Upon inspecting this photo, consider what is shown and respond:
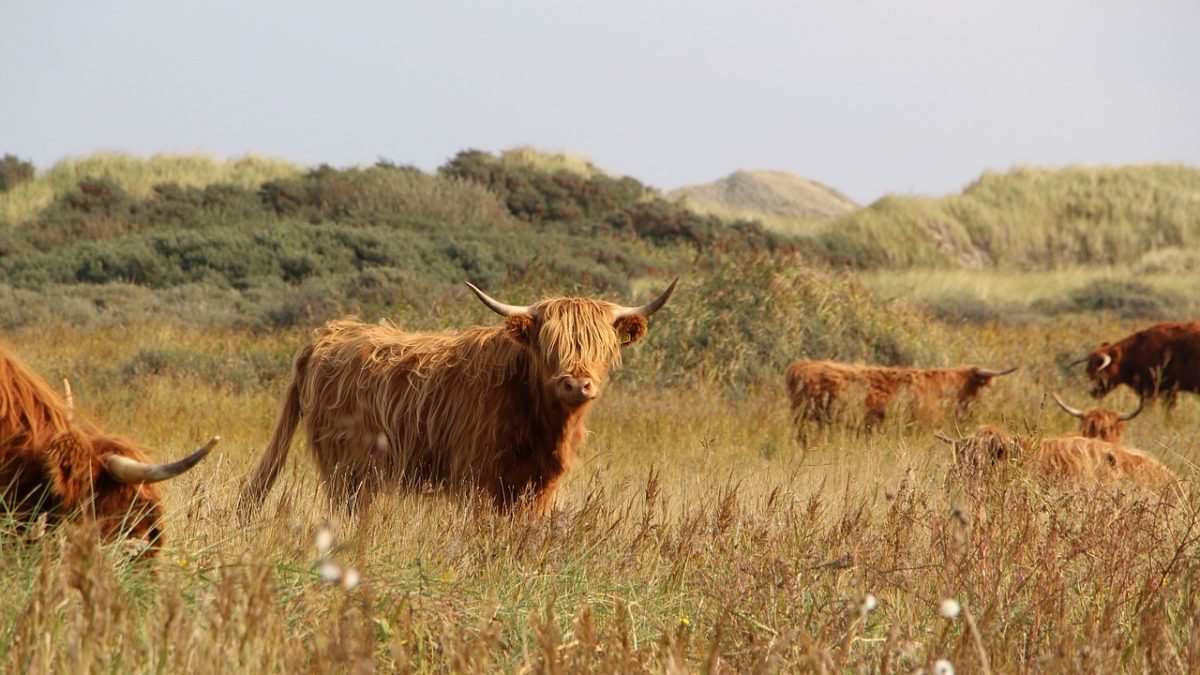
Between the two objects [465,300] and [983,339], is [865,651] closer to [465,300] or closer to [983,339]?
[465,300]

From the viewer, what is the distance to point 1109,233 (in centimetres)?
3769

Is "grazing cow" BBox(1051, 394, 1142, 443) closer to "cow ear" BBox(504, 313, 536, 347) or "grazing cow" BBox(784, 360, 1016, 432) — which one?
"grazing cow" BBox(784, 360, 1016, 432)

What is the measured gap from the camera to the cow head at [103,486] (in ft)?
13.3

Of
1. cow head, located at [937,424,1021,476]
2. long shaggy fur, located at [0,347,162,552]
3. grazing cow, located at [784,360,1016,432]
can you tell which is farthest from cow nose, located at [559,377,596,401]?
grazing cow, located at [784,360,1016,432]

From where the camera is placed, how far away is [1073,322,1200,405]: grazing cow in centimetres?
1486

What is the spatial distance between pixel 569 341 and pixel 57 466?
2764 mm

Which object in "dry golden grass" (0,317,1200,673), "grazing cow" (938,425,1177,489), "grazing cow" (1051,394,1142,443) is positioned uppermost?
"dry golden grass" (0,317,1200,673)

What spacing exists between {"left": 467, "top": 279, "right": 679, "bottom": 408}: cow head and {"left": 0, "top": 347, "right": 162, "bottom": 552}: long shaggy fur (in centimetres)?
235

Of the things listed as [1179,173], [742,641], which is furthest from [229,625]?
[1179,173]

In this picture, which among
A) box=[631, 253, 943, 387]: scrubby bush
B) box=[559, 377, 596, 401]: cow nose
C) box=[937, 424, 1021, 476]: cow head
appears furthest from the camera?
box=[631, 253, 943, 387]: scrubby bush

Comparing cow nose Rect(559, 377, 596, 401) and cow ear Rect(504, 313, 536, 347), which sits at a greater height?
cow ear Rect(504, 313, 536, 347)

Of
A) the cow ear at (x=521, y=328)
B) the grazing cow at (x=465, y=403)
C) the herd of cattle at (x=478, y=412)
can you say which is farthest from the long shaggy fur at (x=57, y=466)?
the cow ear at (x=521, y=328)

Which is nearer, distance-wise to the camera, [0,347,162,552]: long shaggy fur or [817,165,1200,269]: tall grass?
[0,347,162,552]: long shaggy fur

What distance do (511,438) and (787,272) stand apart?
33.4ft
